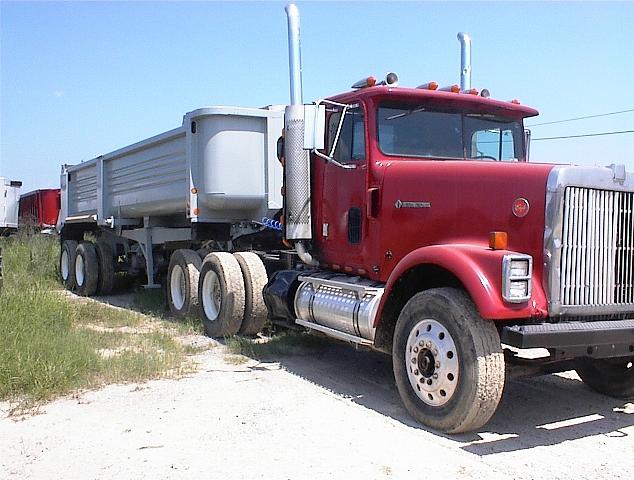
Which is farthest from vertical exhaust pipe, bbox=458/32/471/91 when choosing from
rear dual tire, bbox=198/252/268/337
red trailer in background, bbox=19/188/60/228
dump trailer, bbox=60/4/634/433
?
red trailer in background, bbox=19/188/60/228

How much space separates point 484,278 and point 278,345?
3.72 meters

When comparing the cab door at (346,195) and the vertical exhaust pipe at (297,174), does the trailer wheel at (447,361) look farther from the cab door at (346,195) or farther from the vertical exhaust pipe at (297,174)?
the vertical exhaust pipe at (297,174)

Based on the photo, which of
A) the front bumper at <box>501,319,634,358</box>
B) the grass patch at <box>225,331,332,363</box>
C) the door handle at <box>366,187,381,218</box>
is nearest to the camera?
the front bumper at <box>501,319,634,358</box>

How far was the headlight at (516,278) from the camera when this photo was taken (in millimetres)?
4605

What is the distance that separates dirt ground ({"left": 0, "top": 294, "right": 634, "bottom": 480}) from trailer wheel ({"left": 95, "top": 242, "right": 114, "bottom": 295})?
7.29 m

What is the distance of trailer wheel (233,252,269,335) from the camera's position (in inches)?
323

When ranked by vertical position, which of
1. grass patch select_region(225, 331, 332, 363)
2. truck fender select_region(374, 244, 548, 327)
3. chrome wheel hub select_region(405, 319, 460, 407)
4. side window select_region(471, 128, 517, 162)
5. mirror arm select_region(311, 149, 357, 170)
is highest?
side window select_region(471, 128, 517, 162)

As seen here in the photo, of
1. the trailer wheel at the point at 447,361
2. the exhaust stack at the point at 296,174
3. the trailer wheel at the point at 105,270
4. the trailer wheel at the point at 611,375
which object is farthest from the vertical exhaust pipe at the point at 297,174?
the trailer wheel at the point at 105,270

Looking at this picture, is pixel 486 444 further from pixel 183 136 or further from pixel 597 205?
pixel 183 136

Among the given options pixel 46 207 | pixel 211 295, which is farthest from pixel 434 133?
pixel 46 207

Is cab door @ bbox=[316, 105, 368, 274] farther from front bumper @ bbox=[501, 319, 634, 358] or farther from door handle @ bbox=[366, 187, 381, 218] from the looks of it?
front bumper @ bbox=[501, 319, 634, 358]

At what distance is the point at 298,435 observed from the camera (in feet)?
16.0

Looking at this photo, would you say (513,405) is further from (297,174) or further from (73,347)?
(73,347)

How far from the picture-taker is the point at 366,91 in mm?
6383
